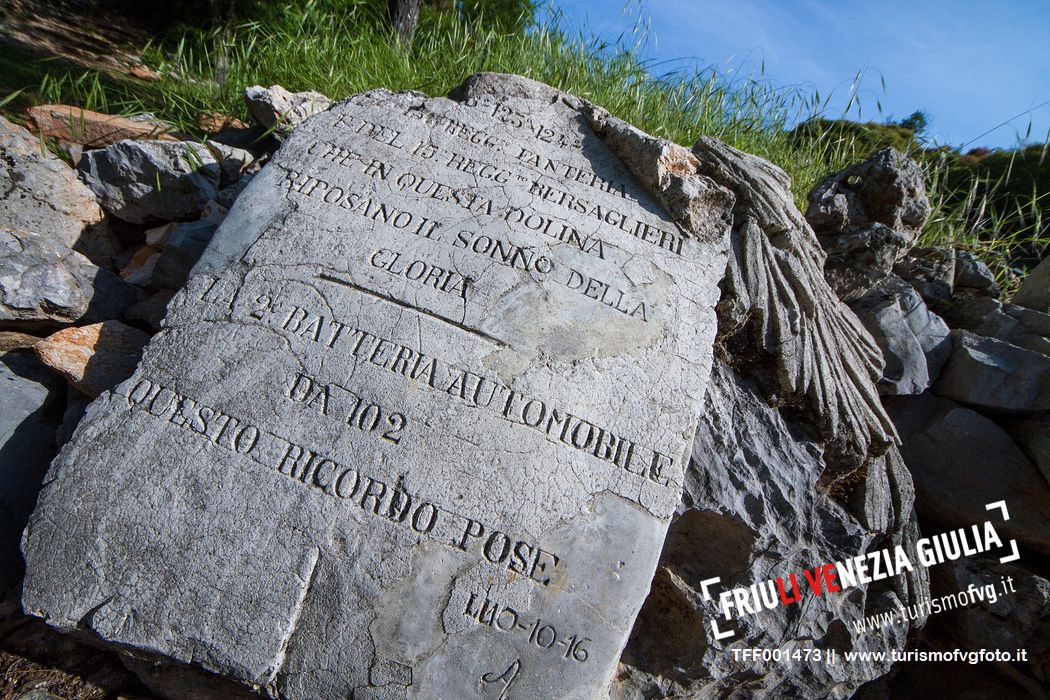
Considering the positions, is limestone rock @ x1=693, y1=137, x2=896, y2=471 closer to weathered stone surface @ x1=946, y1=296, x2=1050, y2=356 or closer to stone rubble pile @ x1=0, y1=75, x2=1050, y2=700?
stone rubble pile @ x1=0, y1=75, x2=1050, y2=700

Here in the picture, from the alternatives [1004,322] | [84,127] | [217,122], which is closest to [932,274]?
[1004,322]

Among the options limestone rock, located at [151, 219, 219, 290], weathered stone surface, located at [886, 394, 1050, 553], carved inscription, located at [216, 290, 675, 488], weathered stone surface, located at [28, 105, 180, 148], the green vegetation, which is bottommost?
carved inscription, located at [216, 290, 675, 488]

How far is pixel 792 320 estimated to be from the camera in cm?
251

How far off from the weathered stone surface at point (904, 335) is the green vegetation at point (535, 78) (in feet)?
3.72

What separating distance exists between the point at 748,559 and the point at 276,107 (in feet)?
11.2

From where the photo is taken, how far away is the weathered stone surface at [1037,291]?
3553 millimetres

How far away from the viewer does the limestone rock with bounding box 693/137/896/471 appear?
2439 millimetres

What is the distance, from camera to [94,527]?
1.74 metres

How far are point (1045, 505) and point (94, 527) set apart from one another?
368 centimetres

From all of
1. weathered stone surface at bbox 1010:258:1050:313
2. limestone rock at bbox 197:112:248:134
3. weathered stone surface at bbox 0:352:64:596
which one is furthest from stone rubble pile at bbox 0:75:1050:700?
limestone rock at bbox 197:112:248:134

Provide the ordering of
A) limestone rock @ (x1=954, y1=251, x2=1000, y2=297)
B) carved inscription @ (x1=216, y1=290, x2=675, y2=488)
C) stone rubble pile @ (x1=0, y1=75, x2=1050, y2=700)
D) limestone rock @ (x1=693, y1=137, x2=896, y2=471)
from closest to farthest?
1. stone rubble pile @ (x1=0, y1=75, x2=1050, y2=700)
2. carved inscription @ (x1=216, y1=290, x2=675, y2=488)
3. limestone rock @ (x1=693, y1=137, x2=896, y2=471)
4. limestone rock @ (x1=954, y1=251, x2=1000, y2=297)

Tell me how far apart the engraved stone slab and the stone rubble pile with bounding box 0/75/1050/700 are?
0.05ft

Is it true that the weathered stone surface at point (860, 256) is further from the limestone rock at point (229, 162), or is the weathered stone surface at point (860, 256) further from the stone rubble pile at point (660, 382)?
the limestone rock at point (229, 162)

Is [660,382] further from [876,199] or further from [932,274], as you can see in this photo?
[932,274]
